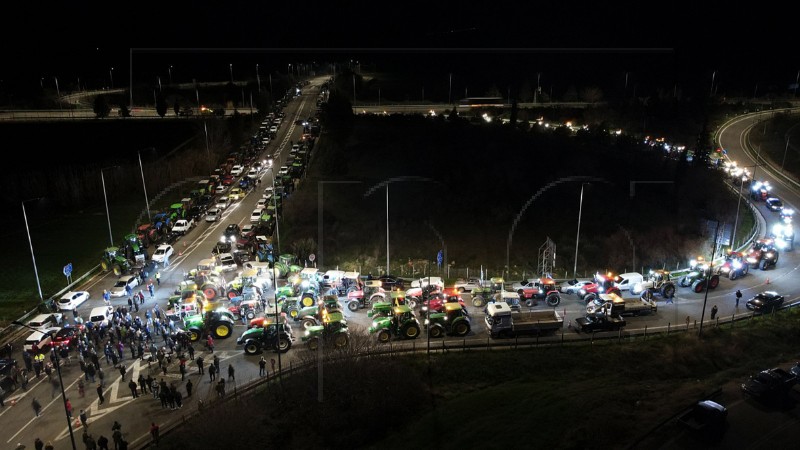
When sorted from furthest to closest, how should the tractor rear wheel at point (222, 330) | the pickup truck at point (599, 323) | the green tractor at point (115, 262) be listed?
1. the green tractor at point (115, 262)
2. the pickup truck at point (599, 323)
3. the tractor rear wheel at point (222, 330)

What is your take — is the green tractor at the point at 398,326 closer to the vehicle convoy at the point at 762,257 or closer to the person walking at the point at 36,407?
the person walking at the point at 36,407

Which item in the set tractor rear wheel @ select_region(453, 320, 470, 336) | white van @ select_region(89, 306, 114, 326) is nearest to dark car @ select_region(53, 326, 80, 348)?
white van @ select_region(89, 306, 114, 326)

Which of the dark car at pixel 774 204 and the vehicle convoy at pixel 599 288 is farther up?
the dark car at pixel 774 204

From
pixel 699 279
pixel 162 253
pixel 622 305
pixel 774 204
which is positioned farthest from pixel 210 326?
pixel 774 204

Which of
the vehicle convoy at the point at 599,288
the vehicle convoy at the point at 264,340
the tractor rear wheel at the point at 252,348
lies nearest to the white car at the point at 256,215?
the vehicle convoy at the point at 264,340

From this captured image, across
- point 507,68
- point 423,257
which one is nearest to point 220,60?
point 507,68

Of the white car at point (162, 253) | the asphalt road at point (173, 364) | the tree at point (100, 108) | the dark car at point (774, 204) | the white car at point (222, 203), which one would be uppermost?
the tree at point (100, 108)

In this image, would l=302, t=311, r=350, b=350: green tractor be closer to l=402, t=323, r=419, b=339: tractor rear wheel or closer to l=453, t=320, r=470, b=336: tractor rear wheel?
l=402, t=323, r=419, b=339: tractor rear wheel
